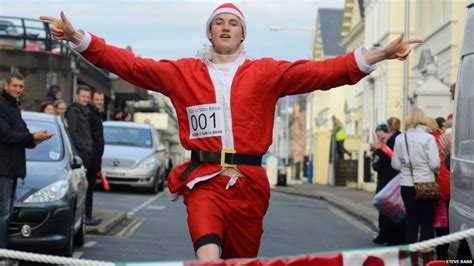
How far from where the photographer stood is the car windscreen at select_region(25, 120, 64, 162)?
489 inches

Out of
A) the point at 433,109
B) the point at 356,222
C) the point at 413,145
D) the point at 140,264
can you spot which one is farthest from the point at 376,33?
the point at 140,264

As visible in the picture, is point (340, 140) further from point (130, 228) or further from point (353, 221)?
point (130, 228)

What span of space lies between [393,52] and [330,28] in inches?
3275

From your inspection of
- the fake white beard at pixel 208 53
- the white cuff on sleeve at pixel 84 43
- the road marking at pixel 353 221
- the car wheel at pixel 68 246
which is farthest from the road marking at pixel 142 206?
the white cuff on sleeve at pixel 84 43

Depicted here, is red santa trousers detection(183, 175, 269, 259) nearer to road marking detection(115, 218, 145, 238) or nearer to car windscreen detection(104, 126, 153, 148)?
road marking detection(115, 218, 145, 238)

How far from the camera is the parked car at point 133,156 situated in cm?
2630

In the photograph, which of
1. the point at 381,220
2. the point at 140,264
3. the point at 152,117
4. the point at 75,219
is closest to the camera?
the point at 140,264

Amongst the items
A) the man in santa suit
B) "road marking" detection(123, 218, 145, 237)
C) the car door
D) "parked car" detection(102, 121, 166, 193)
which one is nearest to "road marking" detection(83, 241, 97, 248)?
the car door

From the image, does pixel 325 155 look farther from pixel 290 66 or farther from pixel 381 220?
pixel 290 66

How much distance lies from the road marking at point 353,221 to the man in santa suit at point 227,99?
12.1m

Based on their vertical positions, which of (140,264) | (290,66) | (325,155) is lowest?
(325,155)

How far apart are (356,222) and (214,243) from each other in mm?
15729

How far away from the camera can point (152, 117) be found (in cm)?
7062

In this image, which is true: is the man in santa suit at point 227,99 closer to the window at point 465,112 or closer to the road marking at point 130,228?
the window at point 465,112
